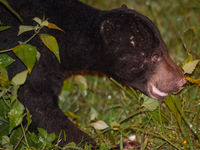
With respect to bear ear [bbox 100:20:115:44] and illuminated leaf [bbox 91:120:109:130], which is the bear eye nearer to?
bear ear [bbox 100:20:115:44]

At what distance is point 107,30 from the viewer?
3172 mm

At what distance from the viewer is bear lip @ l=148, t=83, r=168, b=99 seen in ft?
11.2

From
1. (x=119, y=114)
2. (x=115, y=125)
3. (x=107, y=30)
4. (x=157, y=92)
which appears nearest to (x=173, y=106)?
(x=157, y=92)

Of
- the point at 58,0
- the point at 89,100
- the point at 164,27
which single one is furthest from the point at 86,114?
the point at 164,27

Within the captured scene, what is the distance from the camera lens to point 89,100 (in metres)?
4.39

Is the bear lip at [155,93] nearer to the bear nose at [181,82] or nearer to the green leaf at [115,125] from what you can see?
the bear nose at [181,82]

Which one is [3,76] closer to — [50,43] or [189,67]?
[50,43]

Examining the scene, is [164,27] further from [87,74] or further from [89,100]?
[89,100]

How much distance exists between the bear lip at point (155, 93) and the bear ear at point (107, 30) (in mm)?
728

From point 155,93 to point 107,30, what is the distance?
93 cm

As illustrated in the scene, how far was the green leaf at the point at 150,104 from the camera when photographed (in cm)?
314

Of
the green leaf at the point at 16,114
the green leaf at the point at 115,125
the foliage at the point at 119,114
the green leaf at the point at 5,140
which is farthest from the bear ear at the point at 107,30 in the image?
the green leaf at the point at 5,140

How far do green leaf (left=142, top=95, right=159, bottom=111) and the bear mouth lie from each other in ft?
0.72

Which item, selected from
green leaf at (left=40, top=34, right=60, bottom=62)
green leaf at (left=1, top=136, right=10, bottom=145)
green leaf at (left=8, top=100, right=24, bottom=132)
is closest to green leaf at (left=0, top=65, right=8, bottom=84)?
green leaf at (left=8, top=100, right=24, bottom=132)
